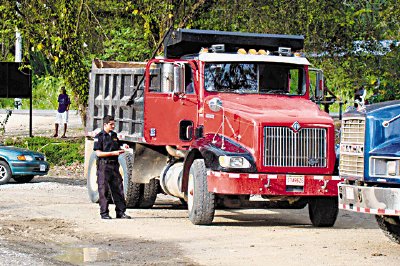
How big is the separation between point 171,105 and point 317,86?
2.45 m

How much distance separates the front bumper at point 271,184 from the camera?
17422 mm

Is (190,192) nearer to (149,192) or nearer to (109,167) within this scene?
(109,167)

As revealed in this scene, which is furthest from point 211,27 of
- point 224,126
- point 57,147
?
point 224,126

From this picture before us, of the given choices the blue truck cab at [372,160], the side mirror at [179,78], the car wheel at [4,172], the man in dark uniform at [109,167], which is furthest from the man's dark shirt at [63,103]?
the blue truck cab at [372,160]

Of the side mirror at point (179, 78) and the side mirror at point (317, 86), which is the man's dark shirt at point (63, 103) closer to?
the side mirror at point (179, 78)

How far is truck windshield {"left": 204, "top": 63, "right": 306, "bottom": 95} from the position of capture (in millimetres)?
19281

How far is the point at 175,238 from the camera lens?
16.2 m

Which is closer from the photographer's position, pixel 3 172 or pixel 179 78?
pixel 179 78

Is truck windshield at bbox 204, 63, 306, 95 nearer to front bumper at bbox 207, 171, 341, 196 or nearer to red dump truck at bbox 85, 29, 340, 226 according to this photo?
red dump truck at bbox 85, 29, 340, 226

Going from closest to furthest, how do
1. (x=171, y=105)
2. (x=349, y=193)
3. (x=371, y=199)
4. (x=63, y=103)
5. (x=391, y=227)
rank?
(x=371, y=199) < (x=349, y=193) < (x=391, y=227) < (x=171, y=105) < (x=63, y=103)

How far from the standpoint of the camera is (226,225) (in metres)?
18.3

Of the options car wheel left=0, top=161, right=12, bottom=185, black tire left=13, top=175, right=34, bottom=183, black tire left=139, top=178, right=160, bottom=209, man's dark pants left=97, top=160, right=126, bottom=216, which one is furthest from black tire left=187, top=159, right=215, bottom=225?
→ black tire left=13, top=175, right=34, bottom=183

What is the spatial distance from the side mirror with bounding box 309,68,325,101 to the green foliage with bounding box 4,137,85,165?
14.0 metres

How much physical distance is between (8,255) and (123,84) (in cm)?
776
